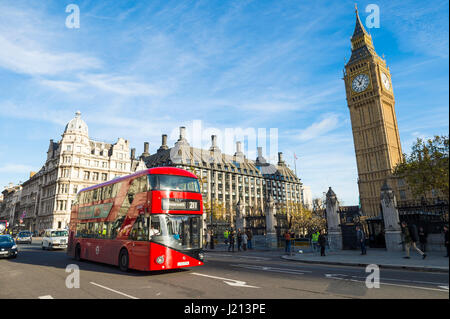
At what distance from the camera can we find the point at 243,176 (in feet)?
305

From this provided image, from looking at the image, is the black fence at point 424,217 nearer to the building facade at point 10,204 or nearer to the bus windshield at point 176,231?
the bus windshield at point 176,231

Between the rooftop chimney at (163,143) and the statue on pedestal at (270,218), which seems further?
the rooftop chimney at (163,143)

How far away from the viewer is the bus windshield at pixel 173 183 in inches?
452

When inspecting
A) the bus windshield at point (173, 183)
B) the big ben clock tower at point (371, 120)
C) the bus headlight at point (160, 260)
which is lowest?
the bus headlight at point (160, 260)

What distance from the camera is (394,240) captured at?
19.7 meters

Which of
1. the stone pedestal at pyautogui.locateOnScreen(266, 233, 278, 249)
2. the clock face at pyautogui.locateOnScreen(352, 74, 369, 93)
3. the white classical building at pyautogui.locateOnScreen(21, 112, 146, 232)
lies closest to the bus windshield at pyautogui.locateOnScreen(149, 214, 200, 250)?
the stone pedestal at pyautogui.locateOnScreen(266, 233, 278, 249)

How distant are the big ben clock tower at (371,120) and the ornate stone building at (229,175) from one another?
2731 cm

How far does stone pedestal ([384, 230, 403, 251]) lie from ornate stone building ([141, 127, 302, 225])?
4955 centimetres

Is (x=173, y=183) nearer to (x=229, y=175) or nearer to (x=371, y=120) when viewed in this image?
(x=371, y=120)

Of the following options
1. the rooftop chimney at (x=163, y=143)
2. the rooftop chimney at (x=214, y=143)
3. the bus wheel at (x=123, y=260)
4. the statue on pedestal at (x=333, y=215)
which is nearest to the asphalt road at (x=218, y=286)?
the bus wheel at (x=123, y=260)

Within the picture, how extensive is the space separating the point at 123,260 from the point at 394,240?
60.5 ft

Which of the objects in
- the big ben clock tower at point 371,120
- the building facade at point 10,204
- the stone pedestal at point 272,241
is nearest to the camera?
Result: the stone pedestal at point 272,241

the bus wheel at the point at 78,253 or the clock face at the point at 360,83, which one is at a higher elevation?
the clock face at the point at 360,83
